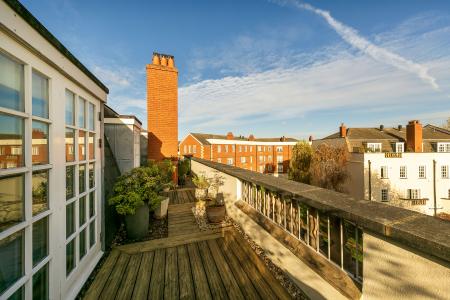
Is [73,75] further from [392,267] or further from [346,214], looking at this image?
[392,267]

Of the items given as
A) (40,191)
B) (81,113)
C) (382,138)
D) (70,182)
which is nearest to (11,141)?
(40,191)

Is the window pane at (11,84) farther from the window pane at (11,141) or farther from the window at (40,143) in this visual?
the window at (40,143)

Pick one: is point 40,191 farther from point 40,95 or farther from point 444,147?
point 444,147

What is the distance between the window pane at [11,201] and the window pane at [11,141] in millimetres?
131

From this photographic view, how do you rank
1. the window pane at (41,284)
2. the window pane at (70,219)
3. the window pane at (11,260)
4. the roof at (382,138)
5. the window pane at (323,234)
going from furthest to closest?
the roof at (382,138), the window pane at (70,219), the window pane at (323,234), the window pane at (41,284), the window pane at (11,260)

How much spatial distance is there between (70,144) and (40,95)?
755 millimetres

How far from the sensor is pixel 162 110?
8.97 m

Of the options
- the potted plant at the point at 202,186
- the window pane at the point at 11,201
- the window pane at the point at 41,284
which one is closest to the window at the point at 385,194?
the potted plant at the point at 202,186

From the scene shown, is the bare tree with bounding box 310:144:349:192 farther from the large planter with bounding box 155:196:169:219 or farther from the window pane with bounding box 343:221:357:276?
the window pane with bounding box 343:221:357:276

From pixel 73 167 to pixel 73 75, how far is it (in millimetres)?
1266

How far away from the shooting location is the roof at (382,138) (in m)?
20.4

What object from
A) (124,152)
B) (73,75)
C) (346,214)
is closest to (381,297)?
(346,214)

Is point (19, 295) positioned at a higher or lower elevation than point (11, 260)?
lower

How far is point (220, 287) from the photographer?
253cm
